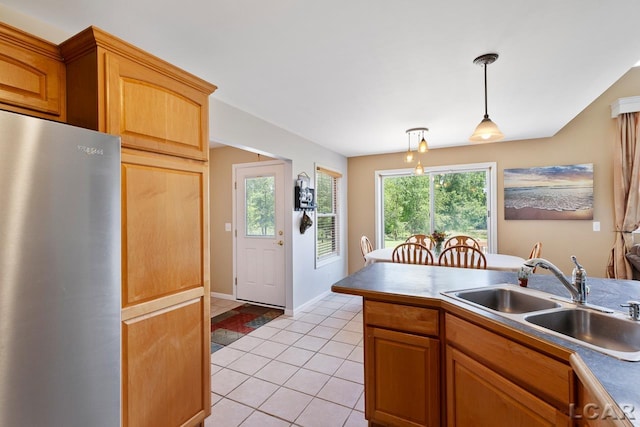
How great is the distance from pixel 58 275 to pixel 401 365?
5.47ft

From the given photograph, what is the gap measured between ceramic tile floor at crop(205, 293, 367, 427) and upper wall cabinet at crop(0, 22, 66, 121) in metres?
2.03

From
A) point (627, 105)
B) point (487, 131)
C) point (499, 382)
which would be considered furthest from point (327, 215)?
point (627, 105)

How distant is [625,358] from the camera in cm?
92

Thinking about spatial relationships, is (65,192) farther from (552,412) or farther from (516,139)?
(516,139)

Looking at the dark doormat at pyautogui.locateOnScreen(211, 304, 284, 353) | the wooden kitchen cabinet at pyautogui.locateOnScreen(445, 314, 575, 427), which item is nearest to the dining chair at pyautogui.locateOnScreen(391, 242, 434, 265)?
the dark doormat at pyautogui.locateOnScreen(211, 304, 284, 353)

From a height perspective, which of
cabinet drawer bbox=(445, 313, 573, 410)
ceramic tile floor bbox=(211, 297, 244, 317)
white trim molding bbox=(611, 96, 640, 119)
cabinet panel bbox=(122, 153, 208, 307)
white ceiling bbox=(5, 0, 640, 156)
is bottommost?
ceramic tile floor bbox=(211, 297, 244, 317)

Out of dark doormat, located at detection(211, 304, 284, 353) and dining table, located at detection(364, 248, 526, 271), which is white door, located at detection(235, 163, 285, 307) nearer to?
dark doormat, located at detection(211, 304, 284, 353)

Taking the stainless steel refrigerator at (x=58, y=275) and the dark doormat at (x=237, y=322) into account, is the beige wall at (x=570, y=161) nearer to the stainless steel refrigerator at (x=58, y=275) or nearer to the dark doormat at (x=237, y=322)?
the dark doormat at (x=237, y=322)

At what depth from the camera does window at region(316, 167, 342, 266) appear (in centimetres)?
460

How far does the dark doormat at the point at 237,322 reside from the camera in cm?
315

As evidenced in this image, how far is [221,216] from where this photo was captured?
4.65m

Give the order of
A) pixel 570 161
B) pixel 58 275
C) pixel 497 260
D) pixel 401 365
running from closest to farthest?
1. pixel 58 275
2. pixel 401 365
3. pixel 497 260
4. pixel 570 161

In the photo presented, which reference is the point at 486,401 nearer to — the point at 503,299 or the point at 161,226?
the point at 503,299

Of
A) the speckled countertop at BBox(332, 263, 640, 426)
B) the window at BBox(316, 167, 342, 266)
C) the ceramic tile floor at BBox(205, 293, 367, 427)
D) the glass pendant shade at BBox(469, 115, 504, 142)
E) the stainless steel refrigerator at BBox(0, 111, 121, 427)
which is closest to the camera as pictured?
the speckled countertop at BBox(332, 263, 640, 426)
